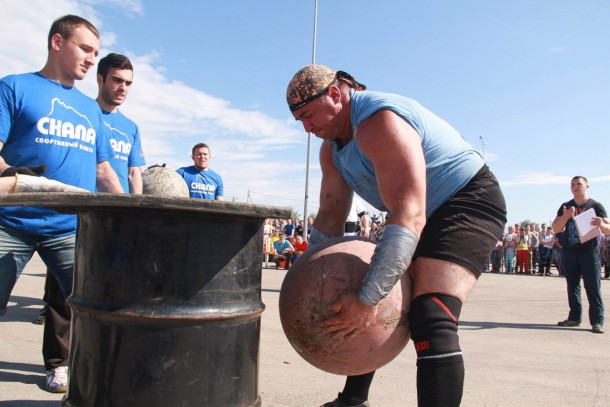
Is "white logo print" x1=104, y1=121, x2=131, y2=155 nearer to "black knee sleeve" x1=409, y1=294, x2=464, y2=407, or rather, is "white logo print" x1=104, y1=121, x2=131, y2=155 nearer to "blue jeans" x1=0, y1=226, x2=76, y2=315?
"blue jeans" x1=0, y1=226, x2=76, y2=315

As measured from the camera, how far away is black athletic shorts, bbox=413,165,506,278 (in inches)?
100

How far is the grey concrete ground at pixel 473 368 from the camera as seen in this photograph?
11.6 ft

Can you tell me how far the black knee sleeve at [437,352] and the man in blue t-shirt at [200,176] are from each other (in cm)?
505

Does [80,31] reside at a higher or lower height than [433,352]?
higher

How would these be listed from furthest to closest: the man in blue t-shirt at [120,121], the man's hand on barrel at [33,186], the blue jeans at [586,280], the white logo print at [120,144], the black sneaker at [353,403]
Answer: the blue jeans at [586,280], the white logo print at [120,144], the man in blue t-shirt at [120,121], the black sneaker at [353,403], the man's hand on barrel at [33,186]

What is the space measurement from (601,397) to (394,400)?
1.58 m

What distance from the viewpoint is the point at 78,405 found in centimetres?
187

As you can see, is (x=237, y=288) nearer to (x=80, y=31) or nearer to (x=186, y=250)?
(x=186, y=250)

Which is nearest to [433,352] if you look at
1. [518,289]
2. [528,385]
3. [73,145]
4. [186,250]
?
[186,250]

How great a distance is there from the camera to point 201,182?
7102 millimetres

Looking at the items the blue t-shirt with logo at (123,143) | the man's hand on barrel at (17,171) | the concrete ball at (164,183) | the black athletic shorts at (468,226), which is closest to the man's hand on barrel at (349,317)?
the black athletic shorts at (468,226)

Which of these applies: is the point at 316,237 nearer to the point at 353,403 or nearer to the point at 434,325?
the point at 353,403

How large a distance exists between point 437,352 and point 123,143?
3920 mm

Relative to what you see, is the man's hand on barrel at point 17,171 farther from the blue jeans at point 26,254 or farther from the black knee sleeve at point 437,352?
the black knee sleeve at point 437,352
